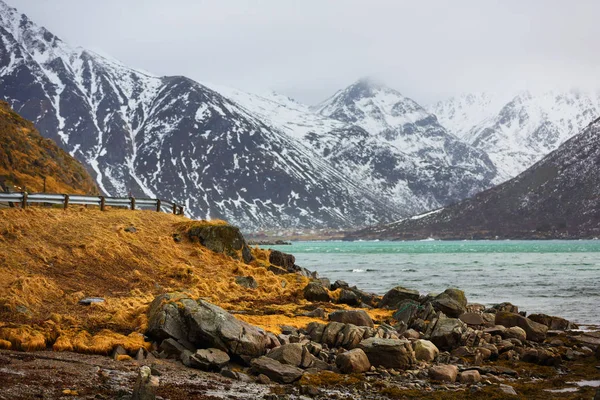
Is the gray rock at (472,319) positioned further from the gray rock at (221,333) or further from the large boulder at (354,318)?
the gray rock at (221,333)

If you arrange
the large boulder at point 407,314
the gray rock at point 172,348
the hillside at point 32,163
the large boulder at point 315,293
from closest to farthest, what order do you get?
1. the gray rock at point 172,348
2. the large boulder at point 407,314
3. the large boulder at point 315,293
4. the hillside at point 32,163

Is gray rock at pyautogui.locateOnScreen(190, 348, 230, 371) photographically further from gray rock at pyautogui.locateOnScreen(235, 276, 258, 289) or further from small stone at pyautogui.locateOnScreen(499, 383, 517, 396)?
gray rock at pyautogui.locateOnScreen(235, 276, 258, 289)

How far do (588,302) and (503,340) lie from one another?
21.9 meters

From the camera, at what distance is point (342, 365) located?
72.4 feet

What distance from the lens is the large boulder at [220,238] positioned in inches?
1640

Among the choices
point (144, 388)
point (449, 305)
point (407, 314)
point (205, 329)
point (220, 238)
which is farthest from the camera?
point (220, 238)

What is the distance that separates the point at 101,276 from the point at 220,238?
11.3 metres

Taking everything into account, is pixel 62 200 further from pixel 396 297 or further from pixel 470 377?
pixel 470 377

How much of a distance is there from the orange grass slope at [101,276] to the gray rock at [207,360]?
7.91ft

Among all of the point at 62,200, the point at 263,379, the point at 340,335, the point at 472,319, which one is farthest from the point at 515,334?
the point at 62,200

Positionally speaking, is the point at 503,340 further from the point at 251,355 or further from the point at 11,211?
the point at 11,211

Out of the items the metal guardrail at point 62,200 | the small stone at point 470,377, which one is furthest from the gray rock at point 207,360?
the metal guardrail at point 62,200

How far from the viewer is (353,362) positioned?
22.0 meters

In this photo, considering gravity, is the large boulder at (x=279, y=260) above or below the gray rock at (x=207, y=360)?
above
